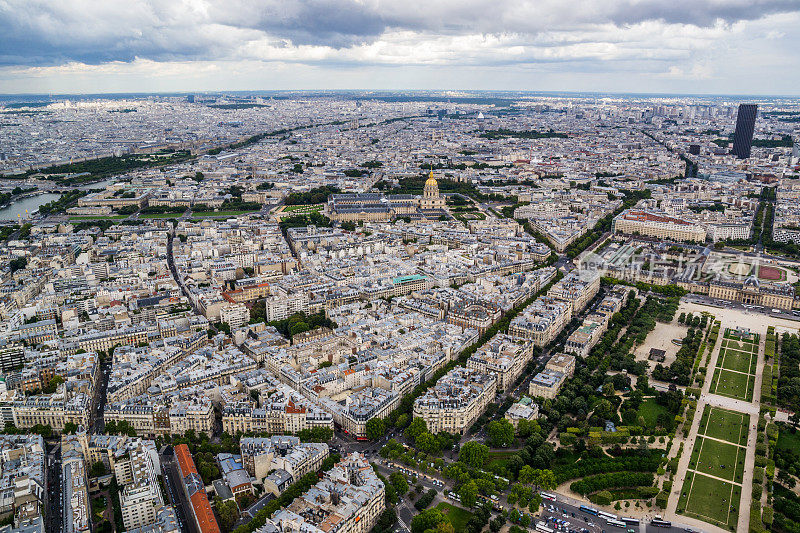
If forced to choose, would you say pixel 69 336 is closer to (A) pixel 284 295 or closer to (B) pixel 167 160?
(A) pixel 284 295

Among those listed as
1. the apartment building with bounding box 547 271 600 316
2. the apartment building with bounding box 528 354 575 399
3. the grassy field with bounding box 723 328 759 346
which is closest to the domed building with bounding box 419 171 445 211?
the apartment building with bounding box 547 271 600 316

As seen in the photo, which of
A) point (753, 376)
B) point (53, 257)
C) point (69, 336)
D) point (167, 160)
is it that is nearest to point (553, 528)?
point (753, 376)

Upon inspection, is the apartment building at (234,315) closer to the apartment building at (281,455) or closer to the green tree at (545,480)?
the apartment building at (281,455)

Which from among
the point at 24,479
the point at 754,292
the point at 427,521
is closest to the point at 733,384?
the point at 754,292

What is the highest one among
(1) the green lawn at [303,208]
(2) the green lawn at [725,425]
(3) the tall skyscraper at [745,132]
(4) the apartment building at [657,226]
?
(3) the tall skyscraper at [745,132]

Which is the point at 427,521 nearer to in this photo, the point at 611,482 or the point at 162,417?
the point at 611,482

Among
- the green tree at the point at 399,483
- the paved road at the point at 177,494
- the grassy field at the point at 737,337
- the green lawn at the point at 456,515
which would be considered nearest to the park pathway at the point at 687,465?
the grassy field at the point at 737,337

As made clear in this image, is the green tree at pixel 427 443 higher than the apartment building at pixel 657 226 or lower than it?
lower
